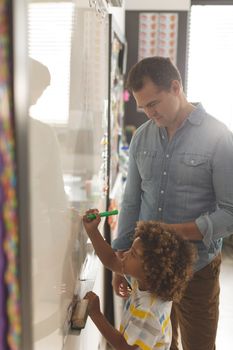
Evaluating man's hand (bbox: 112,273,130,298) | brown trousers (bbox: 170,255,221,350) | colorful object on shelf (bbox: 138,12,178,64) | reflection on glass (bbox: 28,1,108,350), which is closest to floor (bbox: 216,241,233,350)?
brown trousers (bbox: 170,255,221,350)

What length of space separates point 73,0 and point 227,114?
343cm

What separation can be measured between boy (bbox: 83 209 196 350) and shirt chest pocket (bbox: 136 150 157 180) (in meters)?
0.33

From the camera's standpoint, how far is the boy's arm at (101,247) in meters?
1.19

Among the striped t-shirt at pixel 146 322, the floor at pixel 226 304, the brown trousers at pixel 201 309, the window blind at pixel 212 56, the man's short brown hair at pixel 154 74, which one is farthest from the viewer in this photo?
the window blind at pixel 212 56

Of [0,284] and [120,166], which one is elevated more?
[0,284]

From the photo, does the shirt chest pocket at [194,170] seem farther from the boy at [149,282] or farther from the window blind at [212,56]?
the window blind at [212,56]

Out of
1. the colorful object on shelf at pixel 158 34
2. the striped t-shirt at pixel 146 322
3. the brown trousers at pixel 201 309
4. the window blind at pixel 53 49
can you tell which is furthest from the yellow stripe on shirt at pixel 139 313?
the colorful object on shelf at pixel 158 34

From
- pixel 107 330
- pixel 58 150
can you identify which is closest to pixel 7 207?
pixel 58 150

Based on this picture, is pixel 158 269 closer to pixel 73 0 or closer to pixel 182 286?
pixel 182 286

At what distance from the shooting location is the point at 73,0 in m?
0.86

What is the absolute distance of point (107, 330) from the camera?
1.18 metres

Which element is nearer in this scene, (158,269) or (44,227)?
(44,227)

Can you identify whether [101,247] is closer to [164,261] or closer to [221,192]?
[164,261]

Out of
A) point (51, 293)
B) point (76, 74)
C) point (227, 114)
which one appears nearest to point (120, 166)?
point (227, 114)
